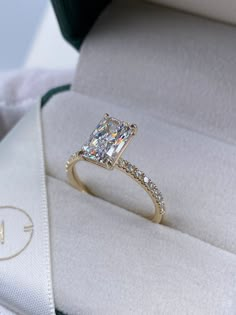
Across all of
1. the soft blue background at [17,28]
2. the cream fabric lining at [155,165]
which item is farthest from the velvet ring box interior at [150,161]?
the soft blue background at [17,28]

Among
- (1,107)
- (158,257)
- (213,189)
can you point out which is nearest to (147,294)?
(158,257)

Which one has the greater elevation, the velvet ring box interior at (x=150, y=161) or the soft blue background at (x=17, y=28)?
the soft blue background at (x=17, y=28)

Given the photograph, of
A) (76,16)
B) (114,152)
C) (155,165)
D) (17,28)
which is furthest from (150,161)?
(17,28)

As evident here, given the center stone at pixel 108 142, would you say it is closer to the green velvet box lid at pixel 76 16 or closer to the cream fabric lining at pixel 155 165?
the cream fabric lining at pixel 155 165

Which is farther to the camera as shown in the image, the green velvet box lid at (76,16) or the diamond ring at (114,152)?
the green velvet box lid at (76,16)

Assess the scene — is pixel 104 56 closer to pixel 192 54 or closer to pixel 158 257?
pixel 192 54

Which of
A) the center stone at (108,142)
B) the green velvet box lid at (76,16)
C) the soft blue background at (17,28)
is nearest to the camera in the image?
the center stone at (108,142)
